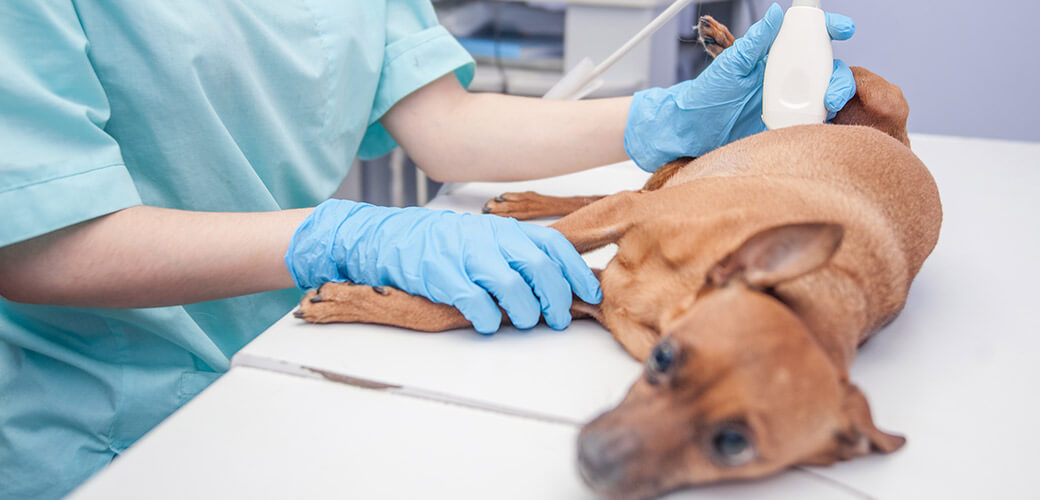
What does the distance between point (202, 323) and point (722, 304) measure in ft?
3.07

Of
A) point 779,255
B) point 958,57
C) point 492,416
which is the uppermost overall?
point 779,255

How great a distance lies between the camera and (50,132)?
878mm

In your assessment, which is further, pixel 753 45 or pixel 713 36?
pixel 713 36

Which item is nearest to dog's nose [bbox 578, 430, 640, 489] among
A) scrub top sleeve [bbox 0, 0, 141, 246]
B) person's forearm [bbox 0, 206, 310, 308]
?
person's forearm [bbox 0, 206, 310, 308]

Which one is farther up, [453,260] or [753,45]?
[753,45]

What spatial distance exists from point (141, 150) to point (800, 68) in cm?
110

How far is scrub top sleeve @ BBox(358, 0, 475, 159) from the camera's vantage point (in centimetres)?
141

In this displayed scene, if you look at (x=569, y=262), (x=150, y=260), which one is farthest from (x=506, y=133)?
(x=150, y=260)

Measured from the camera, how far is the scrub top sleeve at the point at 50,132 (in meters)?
0.83

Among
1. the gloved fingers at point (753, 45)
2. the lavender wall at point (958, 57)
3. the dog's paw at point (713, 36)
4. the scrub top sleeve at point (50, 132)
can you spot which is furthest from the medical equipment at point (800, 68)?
the lavender wall at point (958, 57)

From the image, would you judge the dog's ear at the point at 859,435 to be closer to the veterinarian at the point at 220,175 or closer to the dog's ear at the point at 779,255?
the dog's ear at the point at 779,255

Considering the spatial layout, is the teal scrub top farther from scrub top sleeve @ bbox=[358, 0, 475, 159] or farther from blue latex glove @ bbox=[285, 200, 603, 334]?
blue latex glove @ bbox=[285, 200, 603, 334]

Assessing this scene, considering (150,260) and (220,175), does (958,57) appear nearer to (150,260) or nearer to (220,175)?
(220,175)

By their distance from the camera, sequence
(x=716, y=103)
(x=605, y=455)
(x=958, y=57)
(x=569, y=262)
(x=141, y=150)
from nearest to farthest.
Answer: (x=605, y=455) < (x=569, y=262) < (x=141, y=150) < (x=716, y=103) < (x=958, y=57)
